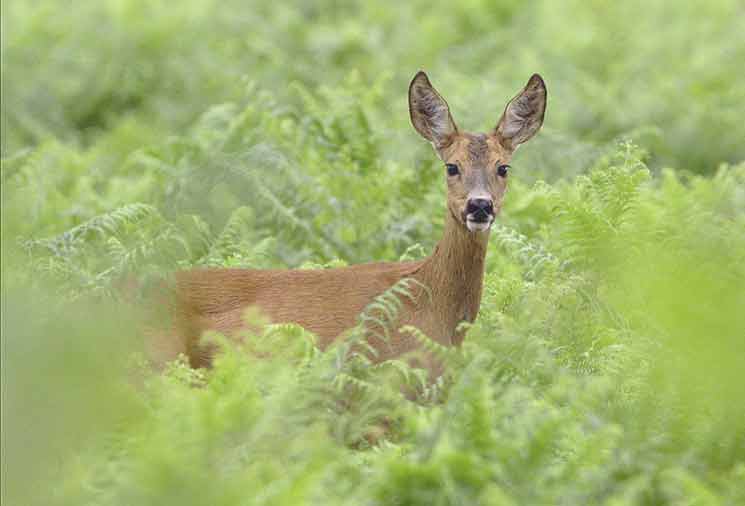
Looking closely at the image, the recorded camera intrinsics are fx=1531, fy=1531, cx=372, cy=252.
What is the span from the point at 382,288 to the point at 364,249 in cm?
154

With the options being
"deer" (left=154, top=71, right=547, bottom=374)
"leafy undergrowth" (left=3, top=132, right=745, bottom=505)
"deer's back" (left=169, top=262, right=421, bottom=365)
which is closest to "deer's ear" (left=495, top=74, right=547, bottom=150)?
"deer" (left=154, top=71, right=547, bottom=374)

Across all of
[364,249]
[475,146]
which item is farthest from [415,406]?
[364,249]

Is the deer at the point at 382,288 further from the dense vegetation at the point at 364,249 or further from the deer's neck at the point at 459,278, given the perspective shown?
the dense vegetation at the point at 364,249

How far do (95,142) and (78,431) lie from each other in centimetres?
573

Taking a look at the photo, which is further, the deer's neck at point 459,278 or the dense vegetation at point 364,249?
the deer's neck at point 459,278

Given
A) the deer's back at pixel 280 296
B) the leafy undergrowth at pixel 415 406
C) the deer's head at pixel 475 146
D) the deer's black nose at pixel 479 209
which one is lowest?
the leafy undergrowth at pixel 415 406

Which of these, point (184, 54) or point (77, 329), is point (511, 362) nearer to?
point (77, 329)

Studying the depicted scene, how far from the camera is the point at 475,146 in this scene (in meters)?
5.41

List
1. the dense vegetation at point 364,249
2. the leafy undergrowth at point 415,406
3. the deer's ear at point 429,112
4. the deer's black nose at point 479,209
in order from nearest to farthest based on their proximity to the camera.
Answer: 1. the leafy undergrowth at point 415,406
2. the dense vegetation at point 364,249
3. the deer's black nose at point 479,209
4. the deer's ear at point 429,112

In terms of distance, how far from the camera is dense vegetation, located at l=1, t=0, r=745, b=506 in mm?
3674

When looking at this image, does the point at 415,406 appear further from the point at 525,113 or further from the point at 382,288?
the point at 525,113

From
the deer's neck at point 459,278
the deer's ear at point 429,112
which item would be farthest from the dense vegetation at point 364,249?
the deer's ear at point 429,112

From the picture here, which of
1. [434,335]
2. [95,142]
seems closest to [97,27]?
[95,142]

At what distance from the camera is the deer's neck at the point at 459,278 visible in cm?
522
